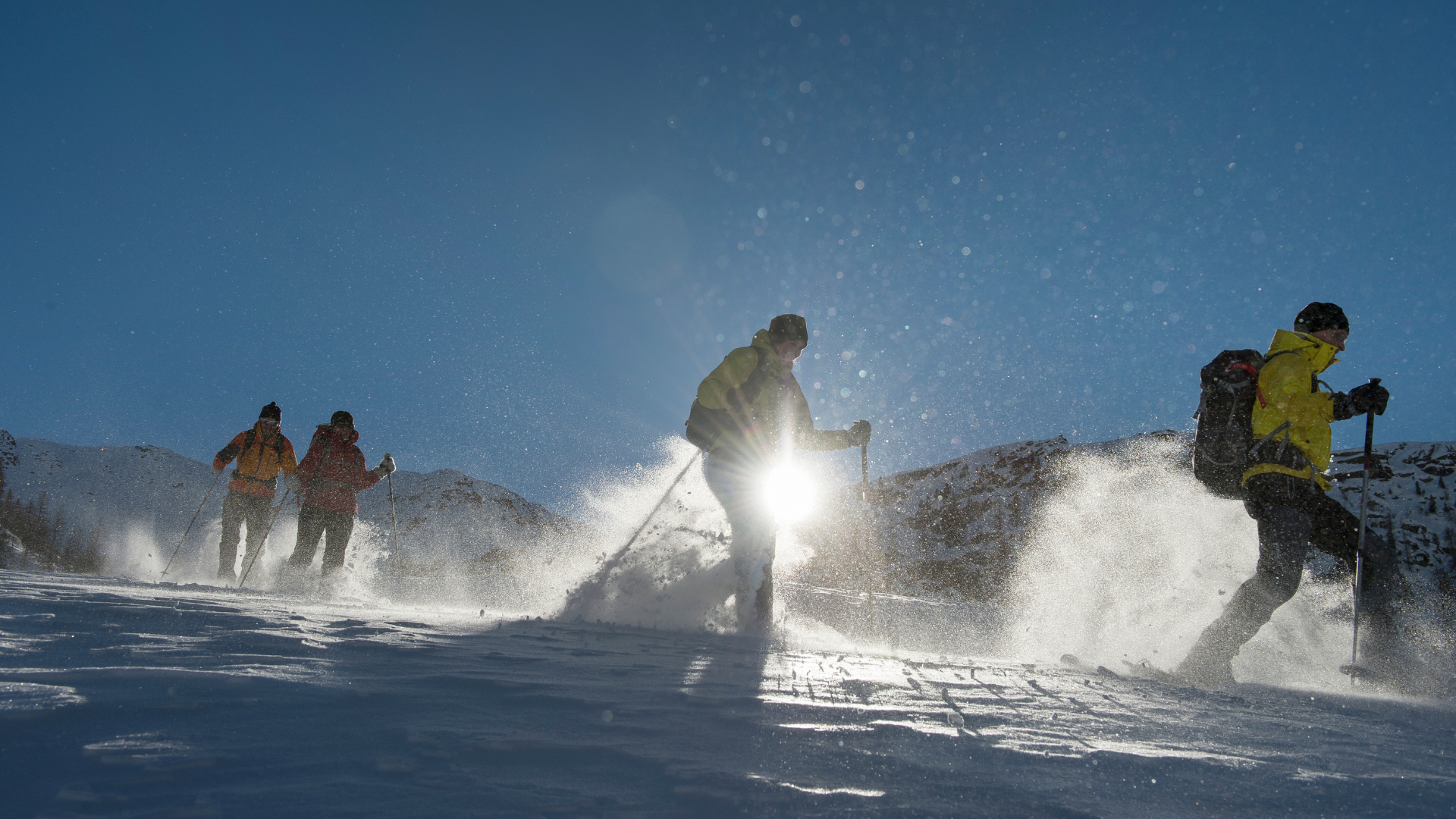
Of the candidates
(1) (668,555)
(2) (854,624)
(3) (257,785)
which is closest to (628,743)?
(3) (257,785)

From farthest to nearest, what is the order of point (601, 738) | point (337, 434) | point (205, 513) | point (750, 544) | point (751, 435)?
point (205, 513) < point (337, 434) < point (751, 435) < point (750, 544) < point (601, 738)

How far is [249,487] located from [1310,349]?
1041cm

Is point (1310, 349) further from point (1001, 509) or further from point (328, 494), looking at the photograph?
point (1001, 509)

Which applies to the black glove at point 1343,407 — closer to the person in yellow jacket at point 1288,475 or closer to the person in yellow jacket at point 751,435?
the person in yellow jacket at point 1288,475

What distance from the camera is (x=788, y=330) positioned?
16.3 ft

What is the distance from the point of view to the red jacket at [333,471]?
7.54 meters

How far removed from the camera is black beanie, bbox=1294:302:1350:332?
13.1ft

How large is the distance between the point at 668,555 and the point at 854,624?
72.8 inches

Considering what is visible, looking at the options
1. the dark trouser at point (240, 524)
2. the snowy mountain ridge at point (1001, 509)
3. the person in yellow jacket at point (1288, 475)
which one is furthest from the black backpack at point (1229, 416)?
the snowy mountain ridge at point (1001, 509)

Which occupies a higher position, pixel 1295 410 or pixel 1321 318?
pixel 1321 318

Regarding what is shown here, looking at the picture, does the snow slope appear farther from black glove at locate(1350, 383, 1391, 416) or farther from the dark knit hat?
black glove at locate(1350, 383, 1391, 416)

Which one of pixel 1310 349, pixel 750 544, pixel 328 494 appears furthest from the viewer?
pixel 328 494

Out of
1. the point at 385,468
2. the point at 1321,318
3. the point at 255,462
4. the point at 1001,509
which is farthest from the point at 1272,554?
the point at 1001,509

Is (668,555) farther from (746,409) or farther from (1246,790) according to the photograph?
(1246,790)
